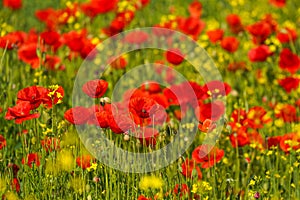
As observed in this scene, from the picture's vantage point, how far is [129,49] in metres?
4.41

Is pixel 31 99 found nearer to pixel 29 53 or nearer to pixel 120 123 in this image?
pixel 120 123

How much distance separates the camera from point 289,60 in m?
3.66

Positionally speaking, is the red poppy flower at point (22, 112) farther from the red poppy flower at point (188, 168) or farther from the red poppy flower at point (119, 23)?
the red poppy flower at point (119, 23)

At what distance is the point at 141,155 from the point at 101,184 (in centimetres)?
21

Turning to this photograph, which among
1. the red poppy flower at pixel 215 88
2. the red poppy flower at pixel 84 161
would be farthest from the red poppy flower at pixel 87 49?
the red poppy flower at pixel 84 161

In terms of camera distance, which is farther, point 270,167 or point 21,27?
point 21,27

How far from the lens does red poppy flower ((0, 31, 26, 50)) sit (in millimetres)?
3123

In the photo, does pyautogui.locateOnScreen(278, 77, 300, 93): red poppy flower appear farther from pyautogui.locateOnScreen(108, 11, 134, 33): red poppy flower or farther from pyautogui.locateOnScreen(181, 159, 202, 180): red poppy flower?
pyautogui.locateOnScreen(108, 11, 134, 33): red poppy flower

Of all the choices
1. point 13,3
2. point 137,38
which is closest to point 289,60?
point 137,38

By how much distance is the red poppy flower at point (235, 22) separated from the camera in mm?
4379

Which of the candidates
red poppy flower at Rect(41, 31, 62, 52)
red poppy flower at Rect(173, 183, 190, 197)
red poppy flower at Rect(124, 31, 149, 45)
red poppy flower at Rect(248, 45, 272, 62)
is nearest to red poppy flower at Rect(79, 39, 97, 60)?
red poppy flower at Rect(41, 31, 62, 52)

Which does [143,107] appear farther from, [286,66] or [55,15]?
[55,15]

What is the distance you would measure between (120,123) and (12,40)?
1.18 metres

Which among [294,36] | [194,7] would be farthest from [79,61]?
[294,36]
